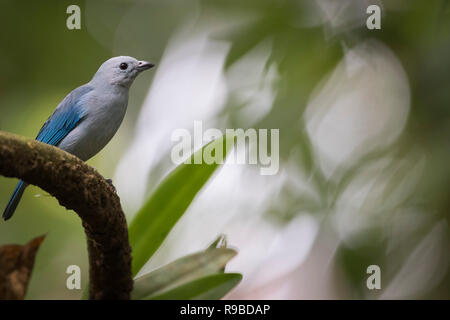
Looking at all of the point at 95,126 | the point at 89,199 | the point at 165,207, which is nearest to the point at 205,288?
the point at 165,207

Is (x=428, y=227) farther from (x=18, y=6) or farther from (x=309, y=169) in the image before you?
(x=18, y=6)

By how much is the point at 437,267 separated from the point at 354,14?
1741mm

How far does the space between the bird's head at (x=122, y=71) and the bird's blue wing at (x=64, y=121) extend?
0.12 m

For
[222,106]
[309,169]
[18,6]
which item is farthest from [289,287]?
[18,6]

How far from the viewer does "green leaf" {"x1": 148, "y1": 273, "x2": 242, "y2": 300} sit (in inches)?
67.2

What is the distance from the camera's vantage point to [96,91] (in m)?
2.69

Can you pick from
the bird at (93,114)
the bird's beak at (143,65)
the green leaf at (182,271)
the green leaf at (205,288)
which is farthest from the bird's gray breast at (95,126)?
the green leaf at (205,288)

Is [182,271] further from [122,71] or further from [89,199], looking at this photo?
[122,71]

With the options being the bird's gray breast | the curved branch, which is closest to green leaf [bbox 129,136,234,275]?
the curved branch

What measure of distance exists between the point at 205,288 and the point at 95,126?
1.11 m

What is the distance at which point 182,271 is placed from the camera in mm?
1797

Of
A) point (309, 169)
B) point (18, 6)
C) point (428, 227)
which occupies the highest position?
point (18, 6)

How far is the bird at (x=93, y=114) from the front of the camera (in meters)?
2.57

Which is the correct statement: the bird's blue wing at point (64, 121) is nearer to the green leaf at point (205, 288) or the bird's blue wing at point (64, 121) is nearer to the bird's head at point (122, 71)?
the bird's head at point (122, 71)
